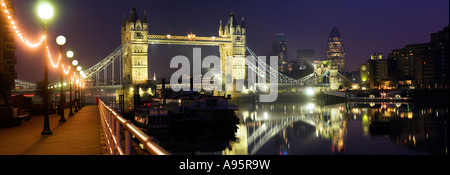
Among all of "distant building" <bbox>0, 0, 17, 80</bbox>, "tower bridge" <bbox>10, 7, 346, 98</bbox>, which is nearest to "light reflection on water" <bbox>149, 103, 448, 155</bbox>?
"distant building" <bbox>0, 0, 17, 80</bbox>

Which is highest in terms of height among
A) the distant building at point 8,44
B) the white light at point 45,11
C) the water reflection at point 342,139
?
the distant building at point 8,44

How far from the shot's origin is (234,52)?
119 metres

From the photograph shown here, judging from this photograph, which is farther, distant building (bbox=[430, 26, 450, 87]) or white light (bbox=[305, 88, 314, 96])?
distant building (bbox=[430, 26, 450, 87])

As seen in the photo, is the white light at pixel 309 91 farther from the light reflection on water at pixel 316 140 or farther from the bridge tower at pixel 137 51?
the light reflection on water at pixel 316 140

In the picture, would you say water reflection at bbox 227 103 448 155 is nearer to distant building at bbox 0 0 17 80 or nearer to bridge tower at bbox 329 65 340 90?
distant building at bbox 0 0 17 80

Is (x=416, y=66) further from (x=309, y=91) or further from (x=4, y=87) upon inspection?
(x=4, y=87)

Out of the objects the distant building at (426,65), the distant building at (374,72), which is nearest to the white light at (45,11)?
the distant building at (426,65)

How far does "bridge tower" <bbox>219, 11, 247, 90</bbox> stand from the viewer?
116 m

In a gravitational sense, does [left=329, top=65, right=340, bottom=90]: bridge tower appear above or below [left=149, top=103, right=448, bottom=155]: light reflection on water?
above

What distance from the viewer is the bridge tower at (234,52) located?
116 metres

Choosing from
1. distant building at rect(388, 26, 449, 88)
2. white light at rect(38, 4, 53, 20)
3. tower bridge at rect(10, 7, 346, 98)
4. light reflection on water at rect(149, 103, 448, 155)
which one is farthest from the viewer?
distant building at rect(388, 26, 449, 88)

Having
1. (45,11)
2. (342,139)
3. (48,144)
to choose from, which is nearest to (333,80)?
(342,139)
